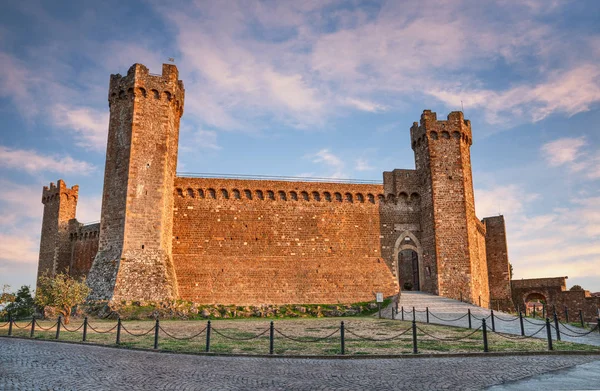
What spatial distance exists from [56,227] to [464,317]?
28.8 m

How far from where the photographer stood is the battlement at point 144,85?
26.0 m

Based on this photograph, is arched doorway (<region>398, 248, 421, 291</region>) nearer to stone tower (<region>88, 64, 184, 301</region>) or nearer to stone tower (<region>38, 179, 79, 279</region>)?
stone tower (<region>88, 64, 184, 301</region>)

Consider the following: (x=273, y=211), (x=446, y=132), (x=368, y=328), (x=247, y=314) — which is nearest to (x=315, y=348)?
(x=368, y=328)

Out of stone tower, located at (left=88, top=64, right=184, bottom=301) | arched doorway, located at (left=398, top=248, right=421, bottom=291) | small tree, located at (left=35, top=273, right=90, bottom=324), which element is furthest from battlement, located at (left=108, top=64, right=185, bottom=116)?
arched doorway, located at (left=398, top=248, right=421, bottom=291)

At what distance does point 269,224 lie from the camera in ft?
91.5

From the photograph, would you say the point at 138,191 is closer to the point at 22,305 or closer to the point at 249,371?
the point at 249,371

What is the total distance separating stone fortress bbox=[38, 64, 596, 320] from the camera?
24562mm

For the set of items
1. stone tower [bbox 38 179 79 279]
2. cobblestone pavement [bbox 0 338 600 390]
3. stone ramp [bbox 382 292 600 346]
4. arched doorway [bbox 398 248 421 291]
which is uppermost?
stone tower [bbox 38 179 79 279]

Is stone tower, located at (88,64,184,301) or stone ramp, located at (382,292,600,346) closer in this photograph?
stone ramp, located at (382,292,600,346)

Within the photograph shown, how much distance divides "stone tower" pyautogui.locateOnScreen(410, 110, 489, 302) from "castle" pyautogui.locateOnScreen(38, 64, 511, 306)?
0.06 meters

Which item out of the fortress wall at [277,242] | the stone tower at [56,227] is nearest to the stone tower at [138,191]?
the fortress wall at [277,242]

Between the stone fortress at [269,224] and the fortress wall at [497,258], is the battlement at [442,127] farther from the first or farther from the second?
the fortress wall at [497,258]

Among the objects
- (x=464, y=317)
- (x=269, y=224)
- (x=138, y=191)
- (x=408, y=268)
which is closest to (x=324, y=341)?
(x=464, y=317)

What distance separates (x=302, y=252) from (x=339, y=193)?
14.7 ft
